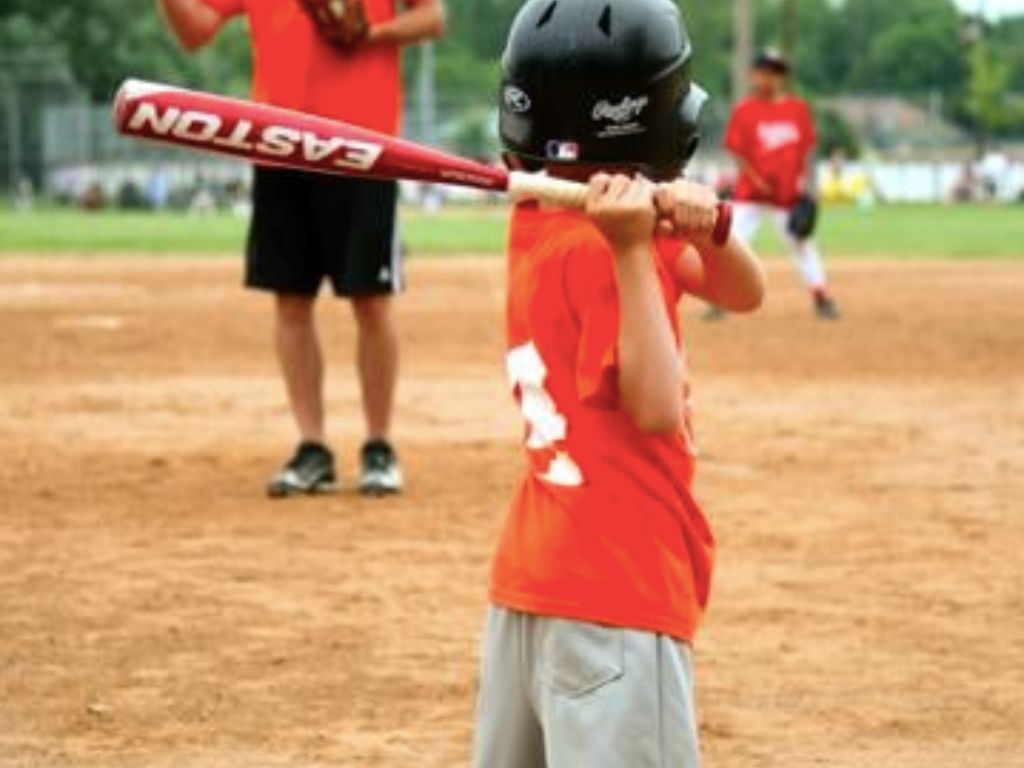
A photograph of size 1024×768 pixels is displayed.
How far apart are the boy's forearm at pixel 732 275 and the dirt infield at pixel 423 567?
1662 millimetres

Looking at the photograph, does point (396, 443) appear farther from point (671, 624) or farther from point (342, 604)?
point (671, 624)

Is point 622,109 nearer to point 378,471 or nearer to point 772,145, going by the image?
point 378,471

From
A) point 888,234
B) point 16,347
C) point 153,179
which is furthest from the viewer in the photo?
point 153,179

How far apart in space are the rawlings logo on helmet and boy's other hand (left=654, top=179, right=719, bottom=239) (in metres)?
0.17

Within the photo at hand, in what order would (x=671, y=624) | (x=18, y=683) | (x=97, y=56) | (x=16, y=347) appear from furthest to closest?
(x=97, y=56) → (x=16, y=347) → (x=18, y=683) → (x=671, y=624)

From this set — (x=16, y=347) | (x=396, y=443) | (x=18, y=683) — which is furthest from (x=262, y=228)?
(x=16, y=347)

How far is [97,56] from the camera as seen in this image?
7469 cm

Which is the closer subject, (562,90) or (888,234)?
(562,90)

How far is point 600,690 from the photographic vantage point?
11.6 feet

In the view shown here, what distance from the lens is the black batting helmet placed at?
3.65 m

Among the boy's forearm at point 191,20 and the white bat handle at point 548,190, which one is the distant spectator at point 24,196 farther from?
the white bat handle at point 548,190

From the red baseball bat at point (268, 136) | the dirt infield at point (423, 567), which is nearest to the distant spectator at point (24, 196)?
the dirt infield at point (423, 567)

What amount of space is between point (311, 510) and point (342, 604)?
1.65 metres

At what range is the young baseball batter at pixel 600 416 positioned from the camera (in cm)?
353
